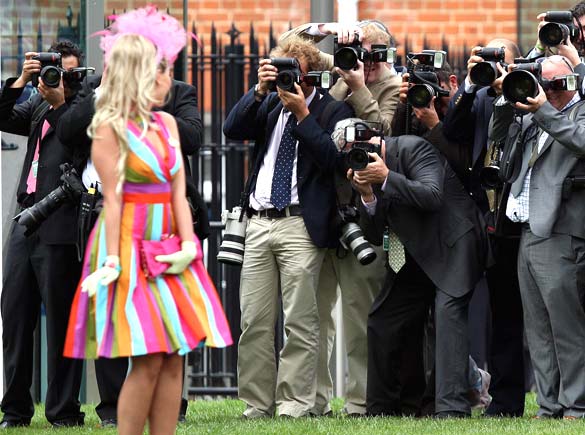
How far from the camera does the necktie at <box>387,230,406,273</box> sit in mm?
8062

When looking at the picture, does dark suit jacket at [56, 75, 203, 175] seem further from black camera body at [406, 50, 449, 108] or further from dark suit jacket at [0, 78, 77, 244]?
black camera body at [406, 50, 449, 108]

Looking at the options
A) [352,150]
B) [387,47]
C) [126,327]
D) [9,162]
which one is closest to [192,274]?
[126,327]

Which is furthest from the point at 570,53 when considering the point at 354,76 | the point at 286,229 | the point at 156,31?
the point at 156,31

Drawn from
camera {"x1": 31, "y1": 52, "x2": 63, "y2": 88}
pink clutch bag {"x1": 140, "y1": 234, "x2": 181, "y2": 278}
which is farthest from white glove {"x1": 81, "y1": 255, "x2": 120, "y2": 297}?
camera {"x1": 31, "y1": 52, "x2": 63, "y2": 88}

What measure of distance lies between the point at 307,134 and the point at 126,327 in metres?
2.38

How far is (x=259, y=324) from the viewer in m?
8.24

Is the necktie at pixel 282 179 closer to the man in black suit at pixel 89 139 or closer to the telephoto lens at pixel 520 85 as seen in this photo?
the man in black suit at pixel 89 139

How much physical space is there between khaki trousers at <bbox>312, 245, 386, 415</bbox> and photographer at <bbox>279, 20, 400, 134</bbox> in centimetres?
80

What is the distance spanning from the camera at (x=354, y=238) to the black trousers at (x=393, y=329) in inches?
11.2

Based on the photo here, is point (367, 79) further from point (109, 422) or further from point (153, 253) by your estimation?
point (153, 253)

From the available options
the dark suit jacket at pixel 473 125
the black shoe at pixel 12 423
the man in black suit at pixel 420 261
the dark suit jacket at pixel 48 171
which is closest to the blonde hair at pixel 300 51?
→ the man in black suit at pixel 420 261

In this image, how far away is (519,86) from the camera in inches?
296

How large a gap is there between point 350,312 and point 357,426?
1139 mm

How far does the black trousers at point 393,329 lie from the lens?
319 inches
